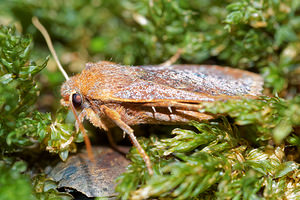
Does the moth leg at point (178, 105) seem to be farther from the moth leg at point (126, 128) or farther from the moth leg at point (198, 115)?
the moth leg at point (126, 128)

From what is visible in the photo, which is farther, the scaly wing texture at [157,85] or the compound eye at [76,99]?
the compound eye at [76,99]

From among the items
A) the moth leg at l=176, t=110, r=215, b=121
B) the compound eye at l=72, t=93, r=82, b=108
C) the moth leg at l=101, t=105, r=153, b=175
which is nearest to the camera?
the moth leg at l=101, t=105, r=153, b=175

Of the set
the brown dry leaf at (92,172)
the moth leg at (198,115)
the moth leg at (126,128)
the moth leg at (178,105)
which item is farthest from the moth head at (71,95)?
the moth leg at (198,115)

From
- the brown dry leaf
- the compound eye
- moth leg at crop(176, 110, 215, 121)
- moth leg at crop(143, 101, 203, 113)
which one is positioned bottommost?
the brown dry leaf

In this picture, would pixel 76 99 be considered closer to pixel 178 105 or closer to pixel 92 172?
pixel 92 172

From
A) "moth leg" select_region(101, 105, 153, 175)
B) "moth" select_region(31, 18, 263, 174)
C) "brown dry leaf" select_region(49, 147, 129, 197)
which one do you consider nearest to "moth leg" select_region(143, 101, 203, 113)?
"moth" select_region(31, 18, 263, 174)

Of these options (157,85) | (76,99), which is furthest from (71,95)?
(157,85)

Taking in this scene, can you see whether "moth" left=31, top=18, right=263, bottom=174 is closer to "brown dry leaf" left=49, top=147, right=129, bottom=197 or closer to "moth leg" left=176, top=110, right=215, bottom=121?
"moth leg" left=176, top=110, right=215, bottom=121
